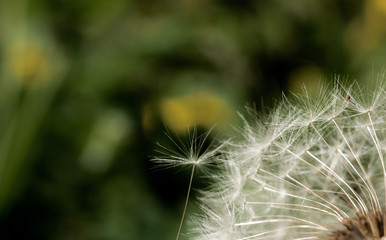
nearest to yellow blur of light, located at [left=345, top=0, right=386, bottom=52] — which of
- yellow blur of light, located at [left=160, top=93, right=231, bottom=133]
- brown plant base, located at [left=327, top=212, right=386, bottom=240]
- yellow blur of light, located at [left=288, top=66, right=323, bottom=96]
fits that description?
yellow blur of light, located at [left=288, top=66, right=323, bottom=96]

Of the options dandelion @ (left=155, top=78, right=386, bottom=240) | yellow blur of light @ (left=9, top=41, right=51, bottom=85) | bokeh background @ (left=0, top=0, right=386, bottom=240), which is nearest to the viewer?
dandelion @ (left=155, top=78, right=386, bottom=240)

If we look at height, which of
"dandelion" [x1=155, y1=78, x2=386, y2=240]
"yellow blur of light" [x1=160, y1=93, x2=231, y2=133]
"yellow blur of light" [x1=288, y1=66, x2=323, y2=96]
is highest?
"dandelion" [x1=155, y1=78, x2=386, y2=240]

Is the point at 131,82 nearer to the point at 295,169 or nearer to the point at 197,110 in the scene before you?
the point at 197,110

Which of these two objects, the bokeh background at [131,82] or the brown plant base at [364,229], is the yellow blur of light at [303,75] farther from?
the brown plant base at [364,229]

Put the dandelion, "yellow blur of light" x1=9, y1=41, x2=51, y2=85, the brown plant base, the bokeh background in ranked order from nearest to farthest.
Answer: the brown plant base < the dandelion < the bokeh background < "yellow blur of light" x1=9, y1=41, x2=51, y2=85

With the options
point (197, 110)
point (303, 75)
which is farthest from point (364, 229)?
point (303, 75)

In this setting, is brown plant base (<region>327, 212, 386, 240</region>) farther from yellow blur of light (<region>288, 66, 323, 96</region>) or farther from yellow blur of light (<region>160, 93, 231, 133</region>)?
yellow blur of light (<region>288, 66, 323, 96</region>)

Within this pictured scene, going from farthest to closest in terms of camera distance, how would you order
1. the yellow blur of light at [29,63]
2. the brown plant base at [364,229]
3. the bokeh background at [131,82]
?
the yellow blur of light at [29,63] → the bokeh background at [131,82] → the brown plant base at [364,229]

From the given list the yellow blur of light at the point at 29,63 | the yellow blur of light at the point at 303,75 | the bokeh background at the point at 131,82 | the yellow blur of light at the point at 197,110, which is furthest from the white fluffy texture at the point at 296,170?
the yellow blur of light at the point at 29,63
